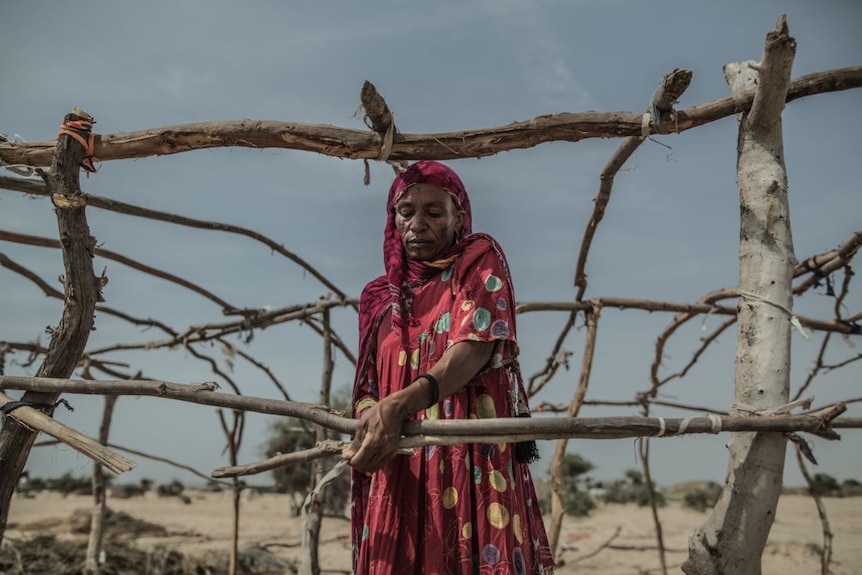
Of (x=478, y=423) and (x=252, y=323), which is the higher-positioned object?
(x=252, y=323)

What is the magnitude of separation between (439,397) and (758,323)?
1.33 meters

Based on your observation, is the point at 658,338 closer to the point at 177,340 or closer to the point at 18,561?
the point at 177,340

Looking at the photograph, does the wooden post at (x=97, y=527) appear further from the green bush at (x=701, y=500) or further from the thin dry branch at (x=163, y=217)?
the green bush at (x=701, y=500)

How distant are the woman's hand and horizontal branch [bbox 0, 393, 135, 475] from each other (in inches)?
35.5

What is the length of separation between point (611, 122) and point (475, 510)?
1552mm

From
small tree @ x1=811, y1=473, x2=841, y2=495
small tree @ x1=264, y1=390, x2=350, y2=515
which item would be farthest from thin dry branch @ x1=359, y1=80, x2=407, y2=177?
small tree @ x1=811, y1=473, x2=841, y2=495

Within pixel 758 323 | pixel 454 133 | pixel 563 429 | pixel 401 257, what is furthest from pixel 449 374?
pixel 758 323

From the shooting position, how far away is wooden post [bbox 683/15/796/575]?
2523 millimetres

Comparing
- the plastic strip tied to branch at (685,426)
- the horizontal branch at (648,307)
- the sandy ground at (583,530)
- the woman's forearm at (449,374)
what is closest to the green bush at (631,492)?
the sandy ground at (583,530)

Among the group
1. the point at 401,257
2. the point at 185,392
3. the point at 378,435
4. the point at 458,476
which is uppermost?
the point at 401,257

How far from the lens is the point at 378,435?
2.03 meters

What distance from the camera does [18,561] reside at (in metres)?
8.33

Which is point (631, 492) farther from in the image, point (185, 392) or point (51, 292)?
point (185, 392)

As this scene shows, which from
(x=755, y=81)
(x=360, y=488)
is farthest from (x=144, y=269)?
(x=755, y=81)
